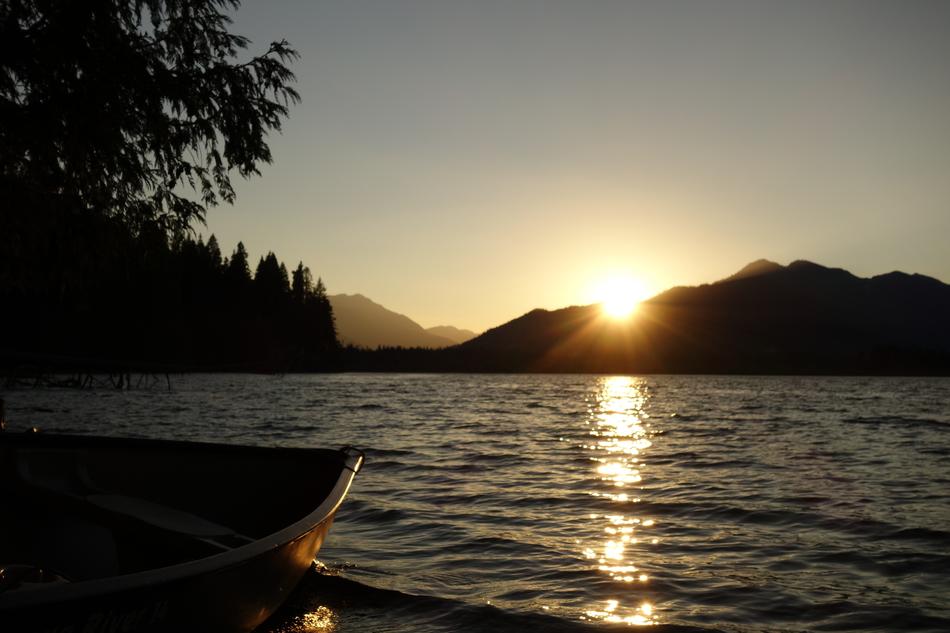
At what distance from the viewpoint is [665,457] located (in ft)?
70.8

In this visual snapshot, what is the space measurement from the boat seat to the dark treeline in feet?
4.98

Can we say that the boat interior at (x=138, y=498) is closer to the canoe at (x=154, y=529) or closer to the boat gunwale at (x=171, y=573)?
the canoe at (x=154, y=529)

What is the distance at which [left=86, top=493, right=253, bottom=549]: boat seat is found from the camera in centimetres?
664

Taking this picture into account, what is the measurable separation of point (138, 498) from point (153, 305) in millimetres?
114548

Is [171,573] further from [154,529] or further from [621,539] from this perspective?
[621,539]

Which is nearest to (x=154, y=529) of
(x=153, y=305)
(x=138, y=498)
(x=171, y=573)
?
(x=138, y=498)

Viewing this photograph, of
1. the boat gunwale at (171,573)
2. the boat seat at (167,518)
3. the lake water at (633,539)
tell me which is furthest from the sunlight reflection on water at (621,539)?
the boat seat at (167,518)

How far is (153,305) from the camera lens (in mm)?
112000

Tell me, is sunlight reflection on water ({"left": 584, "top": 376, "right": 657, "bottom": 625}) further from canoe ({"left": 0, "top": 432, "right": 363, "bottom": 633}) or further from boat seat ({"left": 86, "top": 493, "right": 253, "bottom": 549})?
boat seat ({"left": 86, "top": 493, "right": 253, "bottom": 549})

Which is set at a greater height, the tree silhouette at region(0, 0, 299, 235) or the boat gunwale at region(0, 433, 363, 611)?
the tree silhouette at region(0, 0, 299, 235)

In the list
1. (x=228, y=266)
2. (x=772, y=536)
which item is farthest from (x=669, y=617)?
(x=228, y=266)

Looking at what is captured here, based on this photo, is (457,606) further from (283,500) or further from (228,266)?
(228,266)

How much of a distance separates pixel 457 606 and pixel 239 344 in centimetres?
12700

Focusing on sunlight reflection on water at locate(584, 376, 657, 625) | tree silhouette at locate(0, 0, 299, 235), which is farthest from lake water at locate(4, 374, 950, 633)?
tree silhouette at locate(0, 0, 299, 235)
